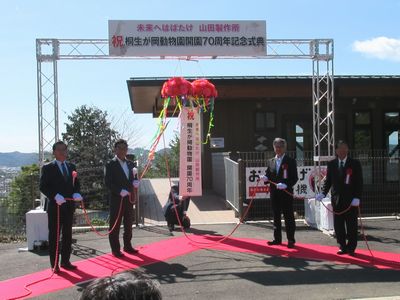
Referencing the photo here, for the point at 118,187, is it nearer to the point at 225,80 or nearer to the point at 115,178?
the point at 115,178

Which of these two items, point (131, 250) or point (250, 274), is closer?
point (250, 274)

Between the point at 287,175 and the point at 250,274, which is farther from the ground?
the point at 287,175

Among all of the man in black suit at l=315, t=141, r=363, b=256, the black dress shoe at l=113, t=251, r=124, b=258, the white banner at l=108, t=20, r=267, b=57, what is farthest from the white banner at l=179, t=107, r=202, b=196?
the man in black suit at l=315, t=141, r=363, b=256

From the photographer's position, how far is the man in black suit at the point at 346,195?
8023 millimetres

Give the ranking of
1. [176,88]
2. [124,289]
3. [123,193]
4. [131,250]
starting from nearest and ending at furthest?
1. [124,289]
2. [123,193]
3. [131,250]
4. [176,88]

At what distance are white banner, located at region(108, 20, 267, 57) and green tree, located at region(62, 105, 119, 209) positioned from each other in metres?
4.40

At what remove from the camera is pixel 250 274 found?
690cm

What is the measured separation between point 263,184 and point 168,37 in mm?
4424

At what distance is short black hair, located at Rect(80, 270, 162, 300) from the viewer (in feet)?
5.27

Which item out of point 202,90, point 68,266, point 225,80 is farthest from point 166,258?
point 225,80

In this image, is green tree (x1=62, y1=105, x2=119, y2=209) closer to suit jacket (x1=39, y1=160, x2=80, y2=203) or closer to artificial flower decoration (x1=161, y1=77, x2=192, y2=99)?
artificial flower decoration (x1=161, y1=77, x2=192, y2=99)

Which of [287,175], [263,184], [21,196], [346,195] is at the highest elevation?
[287,175]

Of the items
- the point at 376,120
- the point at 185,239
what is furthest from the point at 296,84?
the point at 185,239

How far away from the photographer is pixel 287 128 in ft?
59.7
